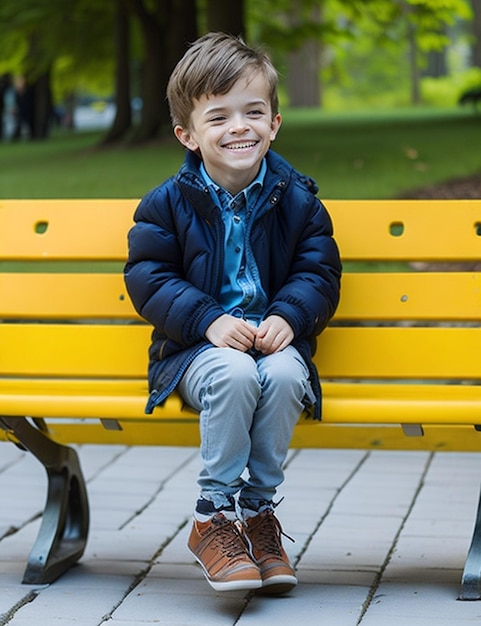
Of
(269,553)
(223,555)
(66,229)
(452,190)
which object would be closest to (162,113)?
(452,190)

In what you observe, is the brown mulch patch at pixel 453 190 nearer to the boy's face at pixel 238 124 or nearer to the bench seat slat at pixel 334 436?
the bench seat slat at pixel 334 436

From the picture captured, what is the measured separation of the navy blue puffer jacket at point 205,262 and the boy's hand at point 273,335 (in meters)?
0.02

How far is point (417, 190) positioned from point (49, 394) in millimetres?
6840

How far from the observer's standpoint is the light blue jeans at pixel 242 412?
3.13 m

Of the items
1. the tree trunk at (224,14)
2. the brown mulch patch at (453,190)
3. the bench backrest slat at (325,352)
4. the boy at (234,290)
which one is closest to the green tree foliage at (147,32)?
the tree trunk at (224,14)

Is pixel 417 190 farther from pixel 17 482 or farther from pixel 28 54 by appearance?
pixel 28 54

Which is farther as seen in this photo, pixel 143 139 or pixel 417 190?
pixel 143 139

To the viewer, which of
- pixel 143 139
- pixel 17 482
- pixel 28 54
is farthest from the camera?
pixel 28 54

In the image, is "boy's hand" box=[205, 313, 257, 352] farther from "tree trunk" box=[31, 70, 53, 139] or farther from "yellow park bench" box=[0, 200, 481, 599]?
"tree trunk" box=[31, 70, 53, 139]

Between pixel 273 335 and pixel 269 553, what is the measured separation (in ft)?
1.77

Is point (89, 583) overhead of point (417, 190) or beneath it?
overhead

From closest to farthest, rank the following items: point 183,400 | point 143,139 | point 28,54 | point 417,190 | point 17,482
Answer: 1. point 183,400
2. point 17,482
3. point 417,190
4. point 143,139
5. point 28,54

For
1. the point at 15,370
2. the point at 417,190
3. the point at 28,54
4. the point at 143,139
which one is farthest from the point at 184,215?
the point at 28,54

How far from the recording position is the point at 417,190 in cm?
988
